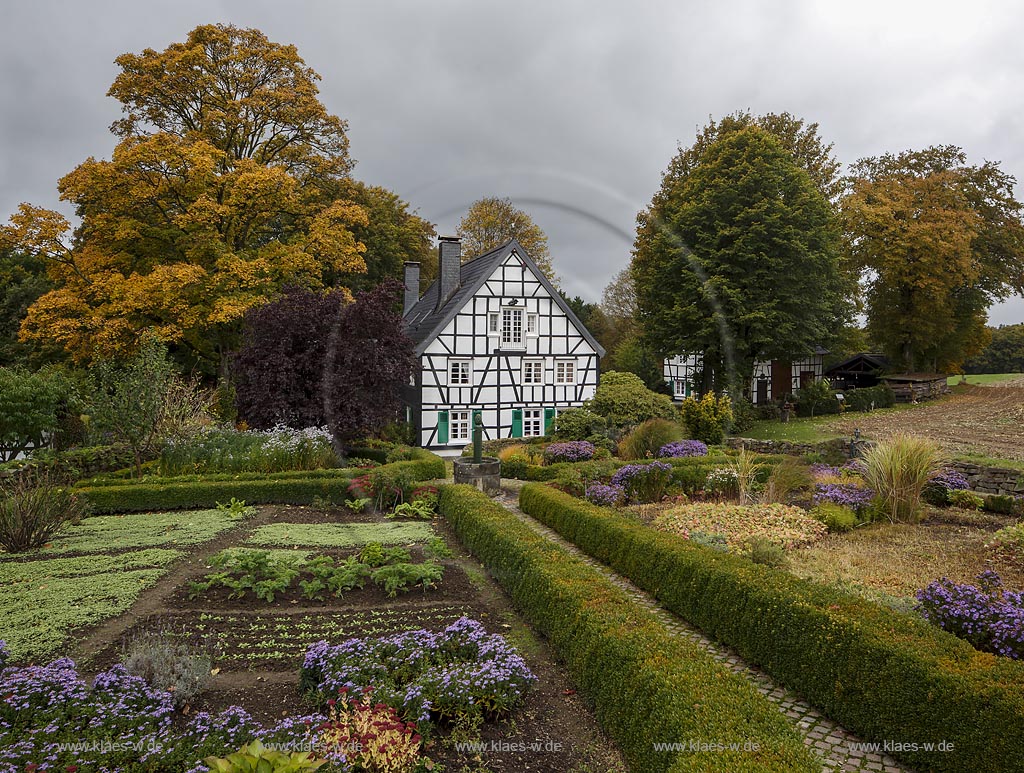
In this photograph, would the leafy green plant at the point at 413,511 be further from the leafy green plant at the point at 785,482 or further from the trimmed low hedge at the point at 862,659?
the leafy green plant at the point at 785,482

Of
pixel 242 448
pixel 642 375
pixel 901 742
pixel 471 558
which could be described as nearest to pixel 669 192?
pixel 642 375

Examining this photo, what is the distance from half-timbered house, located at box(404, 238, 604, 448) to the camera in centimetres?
2362

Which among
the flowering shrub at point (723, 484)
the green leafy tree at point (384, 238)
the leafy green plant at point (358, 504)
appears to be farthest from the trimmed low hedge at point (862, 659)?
the green leafy tree at point (384, 238)

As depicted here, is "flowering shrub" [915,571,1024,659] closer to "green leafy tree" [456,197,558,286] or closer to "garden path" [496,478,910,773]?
"garden path" [496,478,910,773]

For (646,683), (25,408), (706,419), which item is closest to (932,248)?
(706,419)

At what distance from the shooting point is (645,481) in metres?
13.1

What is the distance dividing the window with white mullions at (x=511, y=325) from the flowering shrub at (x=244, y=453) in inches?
418

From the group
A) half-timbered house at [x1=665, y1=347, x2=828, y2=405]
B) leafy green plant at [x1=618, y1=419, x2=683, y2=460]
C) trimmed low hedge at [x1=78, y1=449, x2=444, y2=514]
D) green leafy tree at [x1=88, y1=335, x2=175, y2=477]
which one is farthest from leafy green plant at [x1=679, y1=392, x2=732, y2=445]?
half-timbered house at [x1=665, y1=347, x2=828, y2=405]

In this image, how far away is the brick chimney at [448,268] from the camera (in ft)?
85.0

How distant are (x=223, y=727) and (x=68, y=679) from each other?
154 centimetres

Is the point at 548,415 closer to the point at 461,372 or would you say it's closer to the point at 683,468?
the point at 461,372

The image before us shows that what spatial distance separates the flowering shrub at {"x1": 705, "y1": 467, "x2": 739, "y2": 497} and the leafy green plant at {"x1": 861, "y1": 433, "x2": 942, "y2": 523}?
2720mm

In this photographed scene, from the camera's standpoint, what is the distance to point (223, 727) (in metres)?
4.22

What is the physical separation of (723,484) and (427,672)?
371 inches
